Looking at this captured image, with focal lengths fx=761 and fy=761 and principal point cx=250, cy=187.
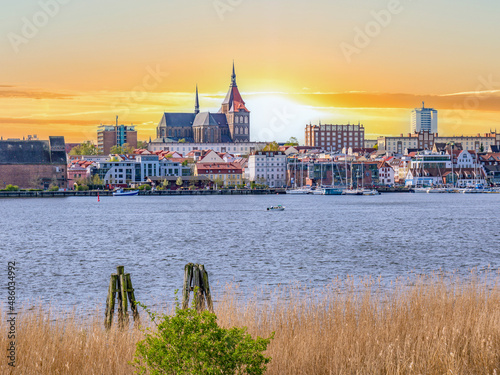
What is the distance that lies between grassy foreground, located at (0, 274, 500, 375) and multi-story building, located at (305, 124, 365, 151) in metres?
174

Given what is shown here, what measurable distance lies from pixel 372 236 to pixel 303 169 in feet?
265

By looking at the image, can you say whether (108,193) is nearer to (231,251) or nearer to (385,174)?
(385,174)

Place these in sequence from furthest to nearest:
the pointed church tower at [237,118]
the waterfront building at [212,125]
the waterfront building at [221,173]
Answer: the pointed church tower at [237,118]
the waterfront building at [212,125]
the waterfront building at [221,173]

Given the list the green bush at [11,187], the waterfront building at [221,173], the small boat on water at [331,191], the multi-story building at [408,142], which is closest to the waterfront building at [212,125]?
the multi-story building at [408,142]

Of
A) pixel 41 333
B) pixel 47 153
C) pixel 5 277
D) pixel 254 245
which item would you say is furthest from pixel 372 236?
pixel 47 153

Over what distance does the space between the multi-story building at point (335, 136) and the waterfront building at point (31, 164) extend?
95780mm

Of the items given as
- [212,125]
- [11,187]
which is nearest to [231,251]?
[11,187]

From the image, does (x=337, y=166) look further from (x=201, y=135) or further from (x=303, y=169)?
(x=201, y=135)

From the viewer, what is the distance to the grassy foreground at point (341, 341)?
7.02 metres

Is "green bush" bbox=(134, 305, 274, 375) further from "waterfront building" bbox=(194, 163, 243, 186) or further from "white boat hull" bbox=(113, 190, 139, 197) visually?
"waterfront building" bbox=(194, 163, 243, 186)

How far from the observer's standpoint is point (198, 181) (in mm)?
104250

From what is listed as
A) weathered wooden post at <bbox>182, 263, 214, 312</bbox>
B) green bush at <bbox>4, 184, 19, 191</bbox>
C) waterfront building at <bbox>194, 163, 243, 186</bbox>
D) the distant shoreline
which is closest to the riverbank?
the distant shoreline

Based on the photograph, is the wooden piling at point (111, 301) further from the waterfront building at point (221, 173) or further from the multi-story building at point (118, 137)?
the multi-story building at point (118, 137)

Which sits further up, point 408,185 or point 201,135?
point 201,135
